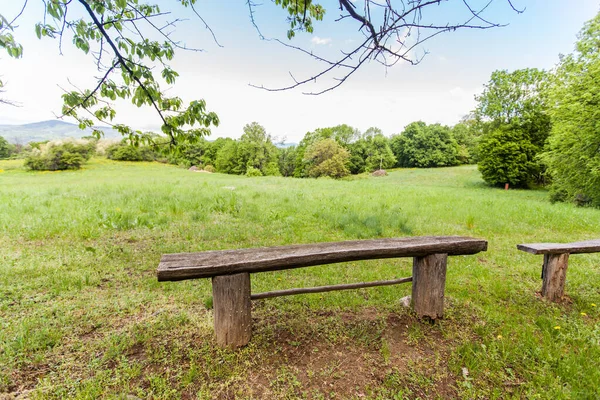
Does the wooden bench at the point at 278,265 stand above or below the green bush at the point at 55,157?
below

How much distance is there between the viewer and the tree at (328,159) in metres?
42.2

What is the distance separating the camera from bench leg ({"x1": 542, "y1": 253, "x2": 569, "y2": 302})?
317cm

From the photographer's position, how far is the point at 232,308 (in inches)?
86.9

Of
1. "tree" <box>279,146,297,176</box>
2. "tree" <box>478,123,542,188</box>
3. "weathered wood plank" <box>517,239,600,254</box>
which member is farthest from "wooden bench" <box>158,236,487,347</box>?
"tree" <box>279,146,297,176</box>

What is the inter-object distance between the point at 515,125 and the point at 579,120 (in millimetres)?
12942

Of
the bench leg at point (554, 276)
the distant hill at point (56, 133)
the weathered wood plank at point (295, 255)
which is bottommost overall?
the bench leg at point (554, 276)

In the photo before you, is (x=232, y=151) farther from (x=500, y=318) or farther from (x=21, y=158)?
(x=500, y=318)

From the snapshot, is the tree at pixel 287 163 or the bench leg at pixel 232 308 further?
the tree at pixel 287 163

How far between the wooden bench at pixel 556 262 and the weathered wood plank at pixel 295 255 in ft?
3.53

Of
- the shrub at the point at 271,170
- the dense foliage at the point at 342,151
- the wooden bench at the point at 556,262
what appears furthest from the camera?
the shrub at the point at 271,170

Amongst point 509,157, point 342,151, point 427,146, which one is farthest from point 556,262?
point 427,146

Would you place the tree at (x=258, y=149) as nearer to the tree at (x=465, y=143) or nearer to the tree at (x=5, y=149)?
the tree at (x=5, y=149)

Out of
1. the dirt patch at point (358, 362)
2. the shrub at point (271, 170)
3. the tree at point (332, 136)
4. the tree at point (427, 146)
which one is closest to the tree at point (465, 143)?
the tree at point (427, 146)

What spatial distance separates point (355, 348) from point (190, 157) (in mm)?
58498
